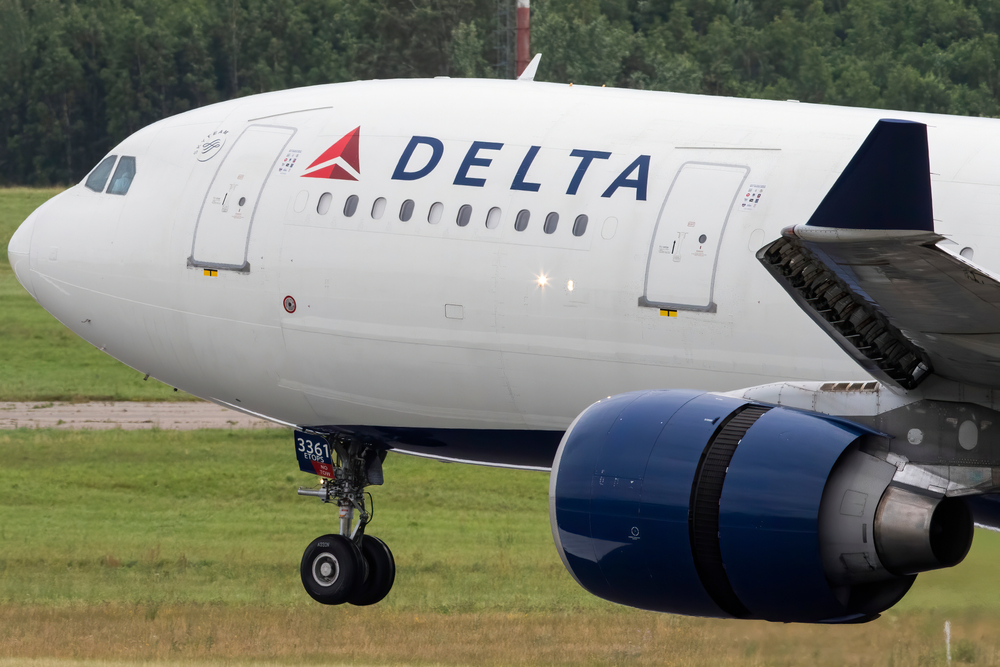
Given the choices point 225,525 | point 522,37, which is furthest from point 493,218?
point 522,37

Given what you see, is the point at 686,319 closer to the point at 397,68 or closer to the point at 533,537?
the point at 533,537

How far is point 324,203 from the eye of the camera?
1614cm

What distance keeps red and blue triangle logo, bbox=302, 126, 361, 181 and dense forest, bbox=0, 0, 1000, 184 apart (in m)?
72.1

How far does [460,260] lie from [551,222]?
1.08 meters

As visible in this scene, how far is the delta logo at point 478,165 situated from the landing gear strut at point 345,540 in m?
3.49

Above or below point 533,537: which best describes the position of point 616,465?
above

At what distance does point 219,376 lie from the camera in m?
17.4

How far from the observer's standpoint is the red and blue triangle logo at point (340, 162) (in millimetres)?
16203

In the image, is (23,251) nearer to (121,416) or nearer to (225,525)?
(225,525)

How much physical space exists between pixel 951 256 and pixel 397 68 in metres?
88.1

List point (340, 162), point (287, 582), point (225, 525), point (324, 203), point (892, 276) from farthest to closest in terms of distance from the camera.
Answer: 1. point (225, 525)
2. point (287, 582)
3. point (340, 162)
4. point (324, 203)
5. point (892, 276)

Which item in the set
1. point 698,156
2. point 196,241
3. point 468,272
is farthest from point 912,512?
point 196,241

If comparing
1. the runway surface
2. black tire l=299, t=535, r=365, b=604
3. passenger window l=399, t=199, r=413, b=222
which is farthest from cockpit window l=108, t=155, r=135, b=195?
the runway surface

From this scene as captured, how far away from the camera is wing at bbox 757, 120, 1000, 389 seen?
7113mm
